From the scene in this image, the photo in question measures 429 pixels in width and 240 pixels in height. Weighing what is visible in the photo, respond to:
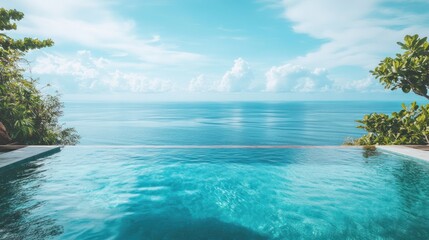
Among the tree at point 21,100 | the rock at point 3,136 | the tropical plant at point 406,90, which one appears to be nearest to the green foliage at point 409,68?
the tropical plant at point 406,90

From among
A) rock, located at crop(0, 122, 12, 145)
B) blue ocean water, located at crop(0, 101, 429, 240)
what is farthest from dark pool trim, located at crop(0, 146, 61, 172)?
rock, located at crop(0, 122, 12, 145)

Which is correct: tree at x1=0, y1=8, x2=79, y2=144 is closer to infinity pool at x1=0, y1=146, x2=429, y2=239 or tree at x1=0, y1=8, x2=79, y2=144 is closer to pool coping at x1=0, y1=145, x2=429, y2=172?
pool coping at x1=0, y1=145, x2=429, y2=172

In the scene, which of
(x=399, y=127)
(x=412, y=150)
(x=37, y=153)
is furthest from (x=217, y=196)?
(x=399, y=127)

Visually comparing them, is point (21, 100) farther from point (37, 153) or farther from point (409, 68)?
point (409, 68)

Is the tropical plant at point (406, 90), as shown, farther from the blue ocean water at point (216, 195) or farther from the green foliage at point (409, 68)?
the blue ocean water at point (216, 195)

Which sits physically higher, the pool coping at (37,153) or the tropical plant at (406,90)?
the tropical plant at (406,90)

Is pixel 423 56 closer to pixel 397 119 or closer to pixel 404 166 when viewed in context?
pixel 397 119
